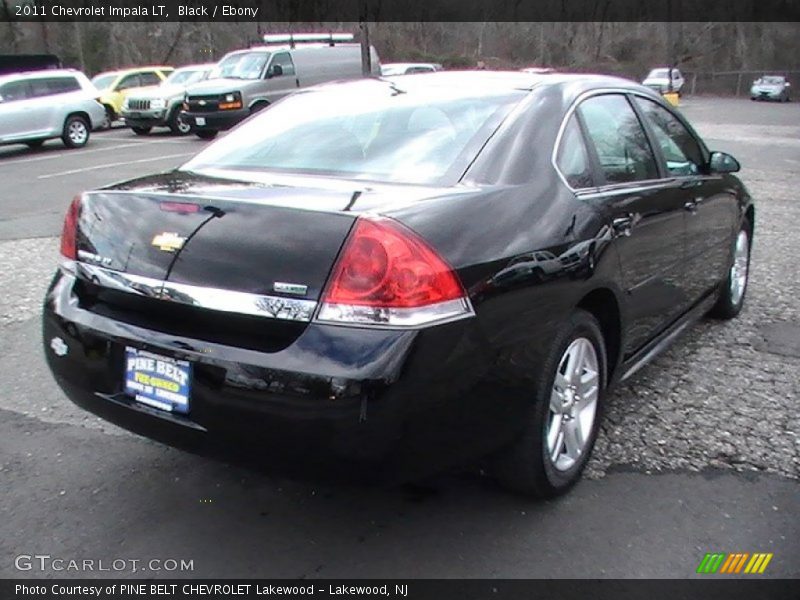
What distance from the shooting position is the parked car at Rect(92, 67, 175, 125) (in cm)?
2323

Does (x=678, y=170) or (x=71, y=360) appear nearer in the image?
(x=71, y=360)

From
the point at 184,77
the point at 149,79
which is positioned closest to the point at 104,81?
the point at 149,79

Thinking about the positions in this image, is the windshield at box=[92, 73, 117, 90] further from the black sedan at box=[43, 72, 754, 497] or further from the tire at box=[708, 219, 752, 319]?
the black sedan at box=[43, 72, 754, 497]

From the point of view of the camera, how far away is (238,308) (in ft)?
7.86

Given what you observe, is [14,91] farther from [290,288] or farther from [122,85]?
[290,288]

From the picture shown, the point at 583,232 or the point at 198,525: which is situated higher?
the point at 583,232

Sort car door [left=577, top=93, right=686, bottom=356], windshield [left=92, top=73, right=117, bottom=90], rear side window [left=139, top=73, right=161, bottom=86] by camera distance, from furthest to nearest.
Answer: windshield [left=92, top=73, right=117, bottom=90] → rear side window [left=139, top=73, right=161, bottom=86] → car door [left=577, top=93, right=686, bottom=356]

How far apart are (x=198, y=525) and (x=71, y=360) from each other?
768 mm

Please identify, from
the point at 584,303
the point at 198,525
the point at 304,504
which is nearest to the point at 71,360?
the point at 198,525

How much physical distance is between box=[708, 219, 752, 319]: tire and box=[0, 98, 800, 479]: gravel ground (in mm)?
86

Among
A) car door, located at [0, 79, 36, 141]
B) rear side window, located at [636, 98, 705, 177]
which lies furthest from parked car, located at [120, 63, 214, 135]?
rear side window, located at [636, 98, 705, 177]

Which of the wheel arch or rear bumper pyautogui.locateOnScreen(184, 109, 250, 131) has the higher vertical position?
the wheel arch

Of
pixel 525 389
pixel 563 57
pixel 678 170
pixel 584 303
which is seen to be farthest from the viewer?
pixel 563 57

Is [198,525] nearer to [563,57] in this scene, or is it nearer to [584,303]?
[584,303]
